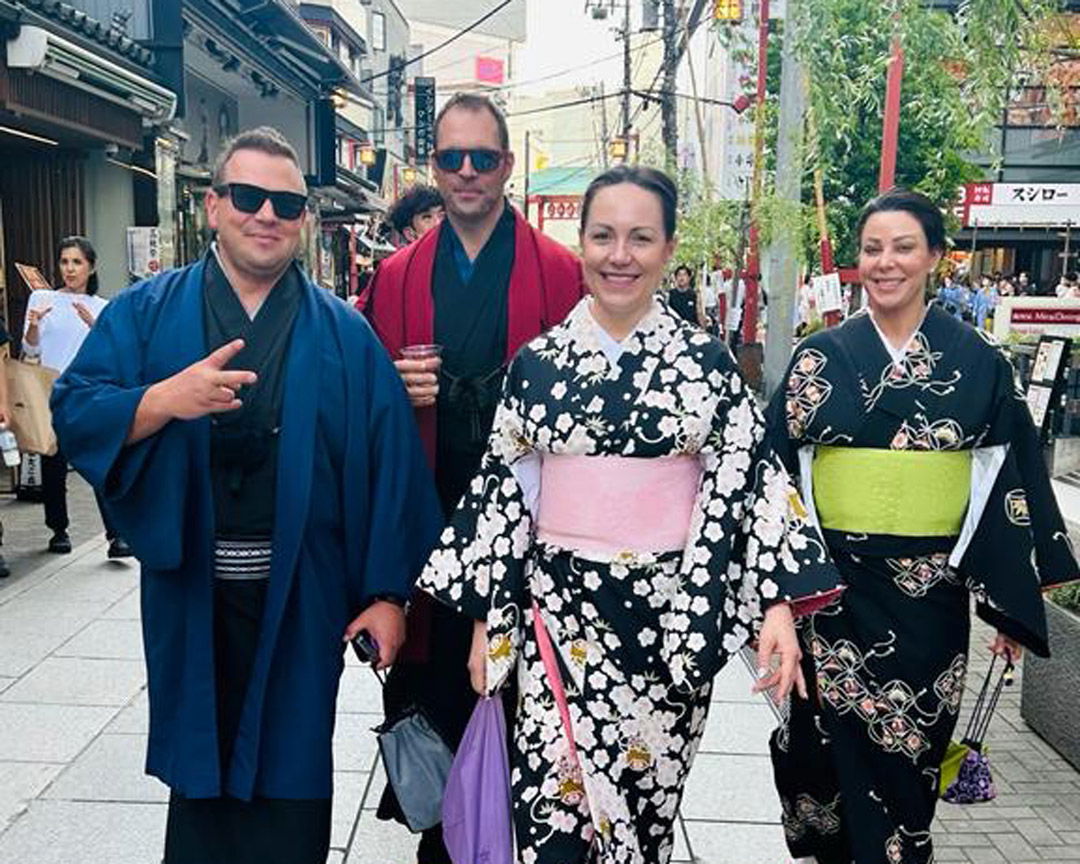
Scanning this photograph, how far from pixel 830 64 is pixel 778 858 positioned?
5.17m

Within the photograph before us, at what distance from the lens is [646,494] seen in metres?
2.36

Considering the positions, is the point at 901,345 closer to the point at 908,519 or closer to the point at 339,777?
the point at 908,519

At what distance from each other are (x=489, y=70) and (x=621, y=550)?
206ft

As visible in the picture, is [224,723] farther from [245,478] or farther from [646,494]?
[646,494]

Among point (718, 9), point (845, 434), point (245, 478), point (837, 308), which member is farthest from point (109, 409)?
point (718, 9)

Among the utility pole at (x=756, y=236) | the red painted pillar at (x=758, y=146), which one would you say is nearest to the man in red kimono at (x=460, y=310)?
the utility pole at (x=756, y=236)

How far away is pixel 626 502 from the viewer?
2.36m

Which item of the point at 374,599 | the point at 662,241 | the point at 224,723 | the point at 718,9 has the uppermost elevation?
the point at 718,9

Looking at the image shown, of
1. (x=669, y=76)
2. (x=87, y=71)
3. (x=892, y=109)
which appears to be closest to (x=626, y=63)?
(x=669, y=76)

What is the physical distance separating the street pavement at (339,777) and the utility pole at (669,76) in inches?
594

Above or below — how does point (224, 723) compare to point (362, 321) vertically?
below

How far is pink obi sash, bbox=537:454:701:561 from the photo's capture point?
2359mm

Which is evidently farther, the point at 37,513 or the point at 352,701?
the point at 37,513

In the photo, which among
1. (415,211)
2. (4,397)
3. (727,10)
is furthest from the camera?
(727,10)
